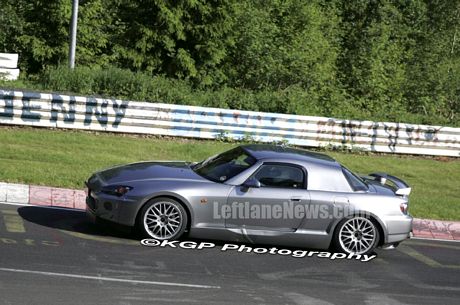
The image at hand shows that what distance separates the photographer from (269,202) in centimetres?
916

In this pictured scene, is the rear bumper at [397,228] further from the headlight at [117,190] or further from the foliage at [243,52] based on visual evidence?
the foliage at [243,52]

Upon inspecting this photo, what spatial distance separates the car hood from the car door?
64 centimetres

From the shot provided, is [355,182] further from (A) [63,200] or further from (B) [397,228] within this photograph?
(A) [63,200]

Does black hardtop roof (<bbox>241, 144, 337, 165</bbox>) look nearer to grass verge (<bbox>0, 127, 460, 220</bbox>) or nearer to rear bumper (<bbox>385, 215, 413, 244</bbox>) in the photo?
rear bumper (<bbox>385, 215, 413, 244</bbox>)

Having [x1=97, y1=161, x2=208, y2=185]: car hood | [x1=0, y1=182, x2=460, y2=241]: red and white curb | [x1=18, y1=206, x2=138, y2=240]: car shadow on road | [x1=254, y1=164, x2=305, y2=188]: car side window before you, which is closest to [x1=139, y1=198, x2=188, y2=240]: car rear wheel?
[x1=18, y1=206, x2=138, y2=240]: car shadow on road

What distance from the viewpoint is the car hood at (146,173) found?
918 centimetres

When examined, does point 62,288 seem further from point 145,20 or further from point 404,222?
point 145,20

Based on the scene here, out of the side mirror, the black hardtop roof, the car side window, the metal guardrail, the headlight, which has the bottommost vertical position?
the headlight

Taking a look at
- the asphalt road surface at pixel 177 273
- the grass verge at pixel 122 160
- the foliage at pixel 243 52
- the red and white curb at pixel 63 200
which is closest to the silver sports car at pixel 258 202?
the asphalt road surface at pixel 177 273

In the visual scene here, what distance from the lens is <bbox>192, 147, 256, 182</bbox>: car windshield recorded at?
30.8 ft

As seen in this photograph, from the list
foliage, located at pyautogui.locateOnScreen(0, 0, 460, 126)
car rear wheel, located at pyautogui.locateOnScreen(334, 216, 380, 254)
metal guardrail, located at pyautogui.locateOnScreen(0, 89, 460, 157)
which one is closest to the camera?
car rear wheel, located at pyautogui.locateOnScreen(334, 216, 380, 254)

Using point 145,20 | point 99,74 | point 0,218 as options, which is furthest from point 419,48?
point 0,218

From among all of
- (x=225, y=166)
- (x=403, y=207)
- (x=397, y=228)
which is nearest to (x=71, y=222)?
(x=225, y=166)

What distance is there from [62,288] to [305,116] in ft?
38.0
